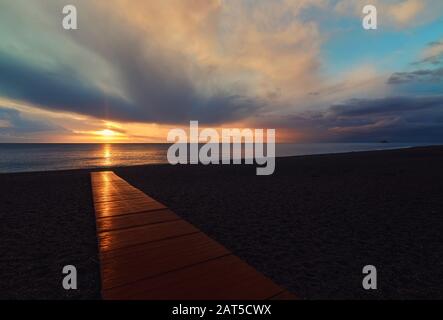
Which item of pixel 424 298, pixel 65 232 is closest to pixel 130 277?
pixel 65 232

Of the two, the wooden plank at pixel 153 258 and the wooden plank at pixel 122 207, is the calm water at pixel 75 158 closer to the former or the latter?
the wooden plank at pixel 122 207

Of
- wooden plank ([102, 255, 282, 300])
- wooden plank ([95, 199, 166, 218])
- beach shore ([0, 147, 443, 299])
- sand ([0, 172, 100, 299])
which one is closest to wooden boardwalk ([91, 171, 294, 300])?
wooden plank ([102, 255, 282, 300])

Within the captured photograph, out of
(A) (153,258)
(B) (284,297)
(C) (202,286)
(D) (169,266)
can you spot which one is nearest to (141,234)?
(A) (153,258)

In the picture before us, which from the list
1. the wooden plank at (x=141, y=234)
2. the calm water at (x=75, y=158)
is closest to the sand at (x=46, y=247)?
the wooden plank at (x=141, y=234)

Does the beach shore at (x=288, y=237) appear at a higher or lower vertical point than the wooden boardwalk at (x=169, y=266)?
lower

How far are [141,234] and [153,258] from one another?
1.49 metres

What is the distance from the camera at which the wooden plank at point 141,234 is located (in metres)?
5.20

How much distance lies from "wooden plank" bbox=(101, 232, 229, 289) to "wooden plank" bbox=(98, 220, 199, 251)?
11.4 inches

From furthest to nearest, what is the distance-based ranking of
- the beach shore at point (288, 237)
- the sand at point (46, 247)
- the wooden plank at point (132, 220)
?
the wooden plank at point (132, 220)
the beach shore at point (288, 237)
the sand at point (46, 247)

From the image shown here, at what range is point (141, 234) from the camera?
5793 mm

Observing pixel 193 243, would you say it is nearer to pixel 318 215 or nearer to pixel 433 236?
pixel 318 215

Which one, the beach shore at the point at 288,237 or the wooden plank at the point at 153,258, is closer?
the wooden plank at the point at 153,258

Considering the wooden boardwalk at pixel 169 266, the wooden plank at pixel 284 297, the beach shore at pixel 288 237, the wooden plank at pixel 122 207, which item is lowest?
the beach shore at pixel 288 237

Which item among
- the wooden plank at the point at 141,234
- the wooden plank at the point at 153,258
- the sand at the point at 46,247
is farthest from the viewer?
the wooden plank at the point at 141,234
